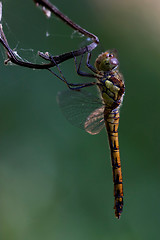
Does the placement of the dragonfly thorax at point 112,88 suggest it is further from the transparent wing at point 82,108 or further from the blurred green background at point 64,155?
the blurred green background at point 64,155

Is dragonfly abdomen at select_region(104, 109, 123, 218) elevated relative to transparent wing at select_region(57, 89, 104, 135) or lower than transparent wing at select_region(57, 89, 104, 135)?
lower

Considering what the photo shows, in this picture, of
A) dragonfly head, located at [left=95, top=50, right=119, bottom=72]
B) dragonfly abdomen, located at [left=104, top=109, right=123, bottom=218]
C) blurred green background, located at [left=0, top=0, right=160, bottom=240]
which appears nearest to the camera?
dragonfly head, located at [left=95, top=50, right=119, bottom=72]

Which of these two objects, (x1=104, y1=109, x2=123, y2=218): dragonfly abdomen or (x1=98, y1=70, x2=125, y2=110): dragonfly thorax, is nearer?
(x1=98, y1=70, x2=125, y2=110): dragonfly thorax

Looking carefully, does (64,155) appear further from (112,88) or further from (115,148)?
(112,88)

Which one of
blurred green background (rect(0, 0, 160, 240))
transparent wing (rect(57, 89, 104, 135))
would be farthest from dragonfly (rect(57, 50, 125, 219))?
blurred green background (rect(0, 0, 160, 240))

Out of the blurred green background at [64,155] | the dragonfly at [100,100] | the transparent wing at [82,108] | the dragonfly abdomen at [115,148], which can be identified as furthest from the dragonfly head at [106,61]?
the blurred green background at [64,155]

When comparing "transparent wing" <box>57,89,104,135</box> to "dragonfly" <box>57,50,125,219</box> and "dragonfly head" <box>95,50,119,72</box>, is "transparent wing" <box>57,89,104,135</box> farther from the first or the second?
"dragonfly head" <box>95,50,119,72</box>

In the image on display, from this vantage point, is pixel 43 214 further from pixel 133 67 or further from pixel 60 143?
pixel 133 67

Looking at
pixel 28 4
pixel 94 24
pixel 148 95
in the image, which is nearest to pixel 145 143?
pixel 148 95
